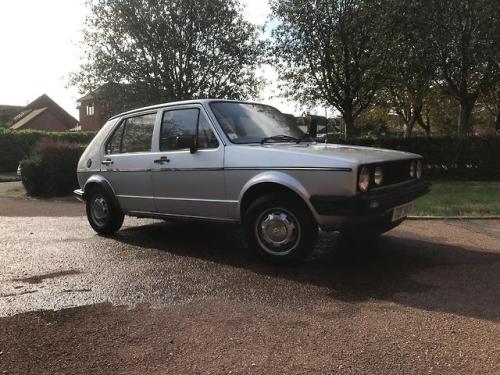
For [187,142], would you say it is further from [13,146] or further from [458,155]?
[13,146]

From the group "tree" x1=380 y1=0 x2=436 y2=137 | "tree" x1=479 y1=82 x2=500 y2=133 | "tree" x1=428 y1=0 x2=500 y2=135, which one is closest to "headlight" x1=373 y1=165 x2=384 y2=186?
"tree" x1=428 y1=0 x2=500 y2=135

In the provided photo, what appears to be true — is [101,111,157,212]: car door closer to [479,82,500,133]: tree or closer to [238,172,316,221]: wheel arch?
[238,172,316,221]: wheel arch

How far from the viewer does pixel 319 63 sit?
1820cm

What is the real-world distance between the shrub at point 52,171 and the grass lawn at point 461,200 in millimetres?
9427

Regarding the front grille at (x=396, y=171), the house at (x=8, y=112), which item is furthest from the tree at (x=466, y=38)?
the house at (x=8, y=112)

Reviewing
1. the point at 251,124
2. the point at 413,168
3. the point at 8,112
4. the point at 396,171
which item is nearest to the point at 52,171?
the point at 251,124

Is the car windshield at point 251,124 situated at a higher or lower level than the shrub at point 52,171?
higher

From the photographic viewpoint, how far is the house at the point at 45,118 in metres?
60.6

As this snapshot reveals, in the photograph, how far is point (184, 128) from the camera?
6254 mm

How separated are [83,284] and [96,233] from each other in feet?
9.30

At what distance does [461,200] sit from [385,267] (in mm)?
5768

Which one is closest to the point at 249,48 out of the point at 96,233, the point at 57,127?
the point at 96,233

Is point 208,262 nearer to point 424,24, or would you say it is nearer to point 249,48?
point 424,24

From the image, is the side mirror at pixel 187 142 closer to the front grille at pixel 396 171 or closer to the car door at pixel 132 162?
the car door at pixel 132 162
